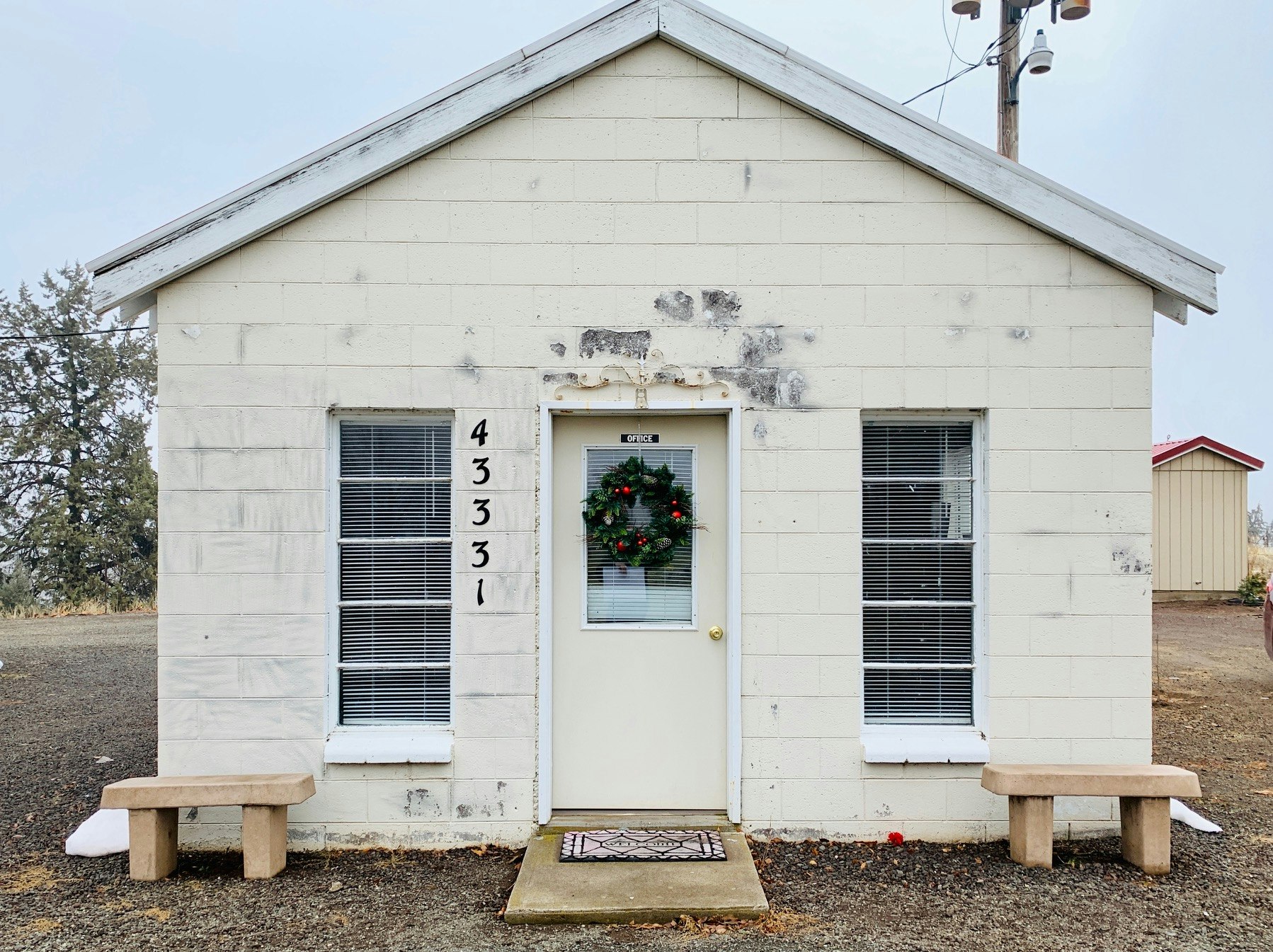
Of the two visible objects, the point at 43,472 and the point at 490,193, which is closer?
the point at 490,193

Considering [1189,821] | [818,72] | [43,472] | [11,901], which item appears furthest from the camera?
[43,472]

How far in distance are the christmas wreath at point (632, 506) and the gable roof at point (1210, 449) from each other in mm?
14149

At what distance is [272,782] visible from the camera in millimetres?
4207

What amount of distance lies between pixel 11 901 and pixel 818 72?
5.77m

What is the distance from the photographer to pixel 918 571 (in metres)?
4.77

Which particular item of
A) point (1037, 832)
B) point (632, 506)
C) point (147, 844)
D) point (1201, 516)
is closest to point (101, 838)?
point (147, 844)

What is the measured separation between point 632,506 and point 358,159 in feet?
7.77

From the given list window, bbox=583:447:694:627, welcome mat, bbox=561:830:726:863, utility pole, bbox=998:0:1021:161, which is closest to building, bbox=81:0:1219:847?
window, bbox=583:447:694:627

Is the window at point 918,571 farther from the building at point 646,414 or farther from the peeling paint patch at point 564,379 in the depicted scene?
the peeling paint patch at point 564,379

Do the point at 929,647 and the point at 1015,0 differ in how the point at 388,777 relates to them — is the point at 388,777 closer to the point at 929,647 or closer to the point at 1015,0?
the point at 929,647

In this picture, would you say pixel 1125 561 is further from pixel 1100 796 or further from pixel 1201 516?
pixel 1201 516

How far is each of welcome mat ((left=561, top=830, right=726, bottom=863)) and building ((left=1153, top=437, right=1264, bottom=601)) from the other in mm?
14468

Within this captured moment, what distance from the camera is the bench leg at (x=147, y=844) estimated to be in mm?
4219

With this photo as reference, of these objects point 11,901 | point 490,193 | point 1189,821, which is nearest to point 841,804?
point 1189,821
